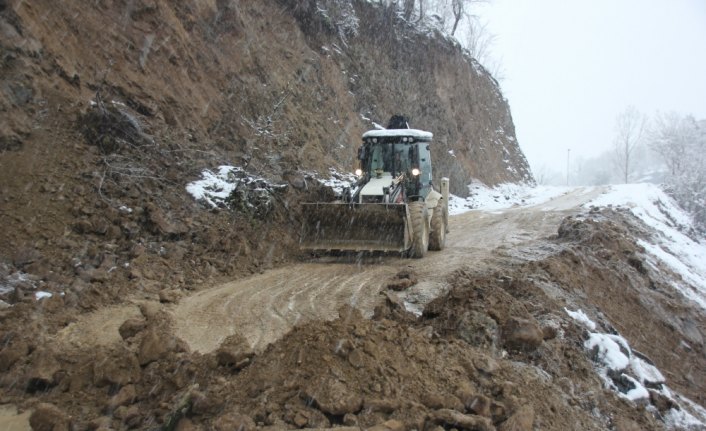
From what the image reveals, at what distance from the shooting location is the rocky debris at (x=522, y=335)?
5148 mm

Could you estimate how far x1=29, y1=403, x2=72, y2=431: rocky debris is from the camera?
391 centimetres

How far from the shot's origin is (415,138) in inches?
468

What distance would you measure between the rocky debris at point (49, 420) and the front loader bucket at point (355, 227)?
6.45m

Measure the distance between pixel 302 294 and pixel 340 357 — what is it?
151 inches

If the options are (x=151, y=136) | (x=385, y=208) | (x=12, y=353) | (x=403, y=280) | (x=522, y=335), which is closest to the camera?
(x=12, y=353)

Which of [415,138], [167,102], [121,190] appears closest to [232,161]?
[167,102]

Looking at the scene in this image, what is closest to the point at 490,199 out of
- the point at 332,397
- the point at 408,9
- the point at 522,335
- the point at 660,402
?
the point at 408,9

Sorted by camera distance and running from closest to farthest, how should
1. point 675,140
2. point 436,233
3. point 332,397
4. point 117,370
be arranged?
1. point 332,397
2. point 117,370
3. point 436,233
4. point 675,140

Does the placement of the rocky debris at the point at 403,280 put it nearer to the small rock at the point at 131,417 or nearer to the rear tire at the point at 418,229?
the rear tire at the point at 418,229

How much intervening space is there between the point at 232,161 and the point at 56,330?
717 cm

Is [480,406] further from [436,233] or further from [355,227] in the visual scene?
[436,233]

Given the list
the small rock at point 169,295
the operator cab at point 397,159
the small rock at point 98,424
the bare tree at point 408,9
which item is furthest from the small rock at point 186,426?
the bare tree at point 408,9

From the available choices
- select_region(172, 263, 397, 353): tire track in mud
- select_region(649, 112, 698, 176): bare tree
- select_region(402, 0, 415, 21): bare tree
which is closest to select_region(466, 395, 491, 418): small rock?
select_region(172, 263, 397, 353): tire track in mud

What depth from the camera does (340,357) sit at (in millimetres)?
3973
